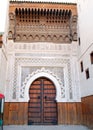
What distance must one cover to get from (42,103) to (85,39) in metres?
2.15

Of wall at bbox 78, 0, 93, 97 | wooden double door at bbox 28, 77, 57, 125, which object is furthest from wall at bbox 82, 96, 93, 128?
wooden double door at bbox 28, 77, 57, 125

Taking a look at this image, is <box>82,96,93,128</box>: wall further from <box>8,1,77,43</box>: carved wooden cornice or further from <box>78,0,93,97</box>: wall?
<box>8,1,77,43</box>: carved wooden cornice

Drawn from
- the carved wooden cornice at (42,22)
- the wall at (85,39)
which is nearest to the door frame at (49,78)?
the wall at (85,39)

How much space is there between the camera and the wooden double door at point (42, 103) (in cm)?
494

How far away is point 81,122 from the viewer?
189 inches

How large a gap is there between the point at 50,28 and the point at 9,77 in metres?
2.03

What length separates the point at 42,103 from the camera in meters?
5.06

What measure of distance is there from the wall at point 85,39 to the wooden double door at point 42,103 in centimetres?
92

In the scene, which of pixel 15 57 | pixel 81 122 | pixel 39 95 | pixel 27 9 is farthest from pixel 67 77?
pixel 27 9

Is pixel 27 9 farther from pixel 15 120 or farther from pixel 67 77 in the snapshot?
pixel 15 120

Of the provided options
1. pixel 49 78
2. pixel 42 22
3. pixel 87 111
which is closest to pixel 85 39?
pixel 49 78

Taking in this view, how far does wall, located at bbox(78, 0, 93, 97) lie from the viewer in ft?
14.0

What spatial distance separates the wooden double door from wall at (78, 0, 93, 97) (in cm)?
92

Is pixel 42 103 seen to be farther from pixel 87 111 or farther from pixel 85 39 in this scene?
pixel 85 39
